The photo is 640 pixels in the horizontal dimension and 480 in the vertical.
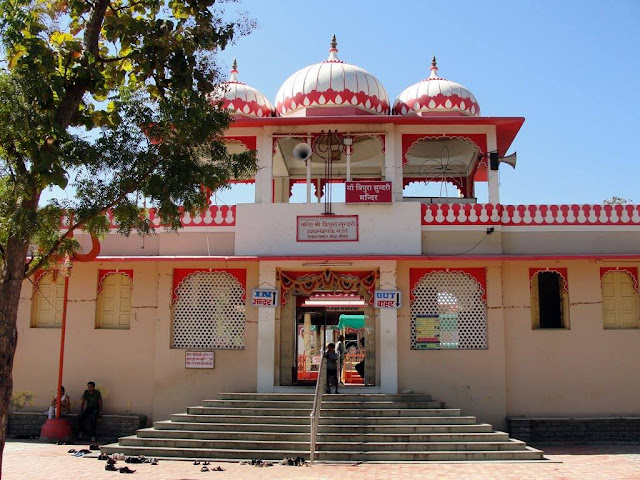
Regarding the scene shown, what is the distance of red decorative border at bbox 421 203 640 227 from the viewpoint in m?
13.5

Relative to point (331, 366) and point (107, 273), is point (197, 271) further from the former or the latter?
point (331, 366)

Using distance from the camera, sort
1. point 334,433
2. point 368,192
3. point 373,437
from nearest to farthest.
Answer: point 373,437, point 334,433, point 368,192

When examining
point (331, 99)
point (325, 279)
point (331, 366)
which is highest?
point (331, 99)

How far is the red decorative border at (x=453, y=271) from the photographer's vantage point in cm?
1342

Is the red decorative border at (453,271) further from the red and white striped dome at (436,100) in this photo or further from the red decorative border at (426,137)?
the red and white striped dome at (436,100)

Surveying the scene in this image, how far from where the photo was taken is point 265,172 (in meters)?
13.8

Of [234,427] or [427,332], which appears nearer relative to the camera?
[234,427]

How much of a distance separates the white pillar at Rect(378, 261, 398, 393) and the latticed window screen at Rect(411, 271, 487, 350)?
0.42 metres

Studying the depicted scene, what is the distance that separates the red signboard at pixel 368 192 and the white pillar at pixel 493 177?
6.93 feet

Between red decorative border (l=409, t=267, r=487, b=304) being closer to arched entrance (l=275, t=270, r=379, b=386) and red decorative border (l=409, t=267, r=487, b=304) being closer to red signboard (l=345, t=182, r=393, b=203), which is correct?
arched entrance (l=275, t=270, r=379, b=386)

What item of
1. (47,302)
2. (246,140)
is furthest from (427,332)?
(47,302)

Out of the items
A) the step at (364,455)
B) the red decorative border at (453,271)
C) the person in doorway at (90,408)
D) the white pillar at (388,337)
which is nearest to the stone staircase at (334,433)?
the step at (364,455)

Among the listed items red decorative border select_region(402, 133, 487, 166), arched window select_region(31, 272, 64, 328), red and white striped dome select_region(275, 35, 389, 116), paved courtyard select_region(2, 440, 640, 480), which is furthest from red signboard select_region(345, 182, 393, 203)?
arched window select_region(31, 272, 64, 328)

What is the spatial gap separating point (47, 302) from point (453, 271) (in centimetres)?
848
